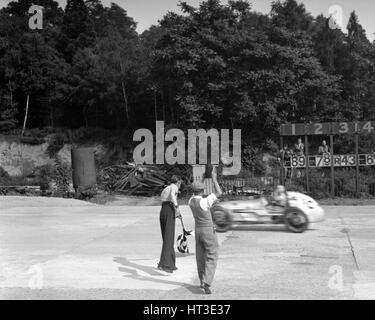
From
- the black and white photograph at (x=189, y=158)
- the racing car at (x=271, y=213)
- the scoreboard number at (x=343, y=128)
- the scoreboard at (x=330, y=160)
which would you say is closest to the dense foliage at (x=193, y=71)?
the black and white photograph at (x=189, y=158)

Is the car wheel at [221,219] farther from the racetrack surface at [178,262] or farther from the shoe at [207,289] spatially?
the shoe at [207,289]

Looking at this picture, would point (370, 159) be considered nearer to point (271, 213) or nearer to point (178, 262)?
point (271, 213)

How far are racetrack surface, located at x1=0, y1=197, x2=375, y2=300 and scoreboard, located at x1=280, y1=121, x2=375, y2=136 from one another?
8.35m

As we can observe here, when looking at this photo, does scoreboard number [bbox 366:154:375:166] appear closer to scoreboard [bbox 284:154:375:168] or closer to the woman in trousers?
scoreboard [bbox 284:154:375:168]

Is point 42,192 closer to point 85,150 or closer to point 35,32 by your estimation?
point 85,150

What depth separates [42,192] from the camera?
32094mm

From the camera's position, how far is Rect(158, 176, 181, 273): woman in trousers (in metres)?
11.1

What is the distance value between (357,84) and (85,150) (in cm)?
2466

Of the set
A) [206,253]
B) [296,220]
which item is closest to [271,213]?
[296,220]

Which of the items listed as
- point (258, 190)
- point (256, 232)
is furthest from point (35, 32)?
point (256, 232)

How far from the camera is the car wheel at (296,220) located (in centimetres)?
1589

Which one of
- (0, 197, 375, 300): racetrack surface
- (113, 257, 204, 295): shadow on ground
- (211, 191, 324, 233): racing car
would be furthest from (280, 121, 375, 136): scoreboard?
(113, 257, 204, 295): shadow on ground

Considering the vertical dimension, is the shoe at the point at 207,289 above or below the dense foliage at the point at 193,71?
below

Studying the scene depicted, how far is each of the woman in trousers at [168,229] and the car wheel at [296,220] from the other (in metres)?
5.44
